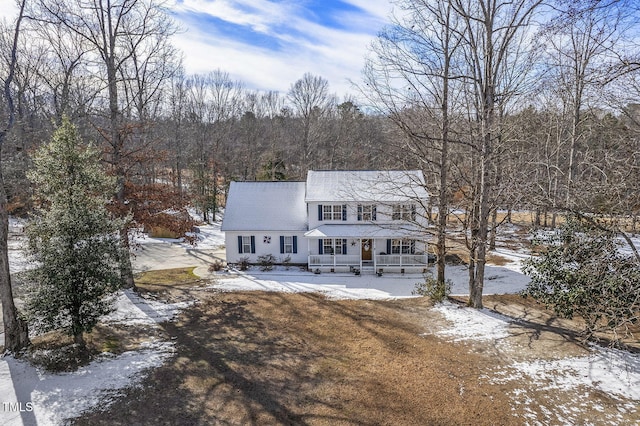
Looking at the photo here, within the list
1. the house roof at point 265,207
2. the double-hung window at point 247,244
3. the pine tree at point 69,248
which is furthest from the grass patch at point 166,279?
the pine tree at point 69,248

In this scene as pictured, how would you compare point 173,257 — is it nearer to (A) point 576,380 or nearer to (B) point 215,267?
(B) point 215,267

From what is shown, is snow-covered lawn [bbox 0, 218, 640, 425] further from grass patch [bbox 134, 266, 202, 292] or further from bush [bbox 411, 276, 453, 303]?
grass patch [bbox 134, 266, 202, 292]

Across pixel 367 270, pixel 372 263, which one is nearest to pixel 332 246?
pixel 367 270

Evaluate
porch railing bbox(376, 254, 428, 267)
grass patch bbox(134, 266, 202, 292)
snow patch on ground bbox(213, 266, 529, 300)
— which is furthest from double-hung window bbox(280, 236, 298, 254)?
grass patch bbox(134, 266, 202, 292)

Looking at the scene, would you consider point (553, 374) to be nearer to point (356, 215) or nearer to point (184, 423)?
point (184, 423)

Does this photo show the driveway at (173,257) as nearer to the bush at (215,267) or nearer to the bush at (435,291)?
the bush at (215,267)
